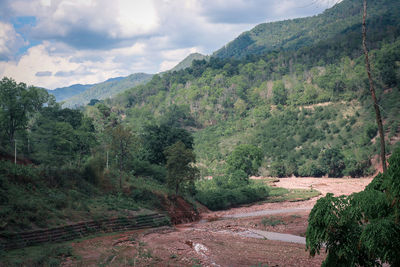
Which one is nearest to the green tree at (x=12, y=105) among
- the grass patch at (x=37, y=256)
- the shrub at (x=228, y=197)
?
the shrub at (x=228, y=197)

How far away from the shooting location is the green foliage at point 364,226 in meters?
6.68

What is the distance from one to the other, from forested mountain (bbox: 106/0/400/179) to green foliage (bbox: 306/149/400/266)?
2743 inches

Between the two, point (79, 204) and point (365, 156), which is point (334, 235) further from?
point (365, 156)

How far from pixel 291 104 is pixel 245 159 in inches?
1879

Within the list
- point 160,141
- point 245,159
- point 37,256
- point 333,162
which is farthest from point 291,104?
point 37,256

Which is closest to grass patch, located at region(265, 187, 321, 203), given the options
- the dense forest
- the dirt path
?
the dense forest

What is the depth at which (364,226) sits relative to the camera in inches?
298

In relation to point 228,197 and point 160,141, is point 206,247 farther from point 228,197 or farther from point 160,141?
point 160,141

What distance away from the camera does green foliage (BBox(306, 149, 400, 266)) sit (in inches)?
263

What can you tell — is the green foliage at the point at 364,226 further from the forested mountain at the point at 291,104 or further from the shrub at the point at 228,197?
the forested mountain at the point at 291,104

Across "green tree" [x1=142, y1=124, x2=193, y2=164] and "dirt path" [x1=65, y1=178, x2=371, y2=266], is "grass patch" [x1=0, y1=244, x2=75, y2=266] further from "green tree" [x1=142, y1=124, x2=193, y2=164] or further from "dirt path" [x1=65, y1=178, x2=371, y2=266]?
"green tree" [x1=142, y1=124, x2=193, y2=164]

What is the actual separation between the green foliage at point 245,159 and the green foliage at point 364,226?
6003cm

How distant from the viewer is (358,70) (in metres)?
103

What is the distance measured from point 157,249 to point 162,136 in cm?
3136
